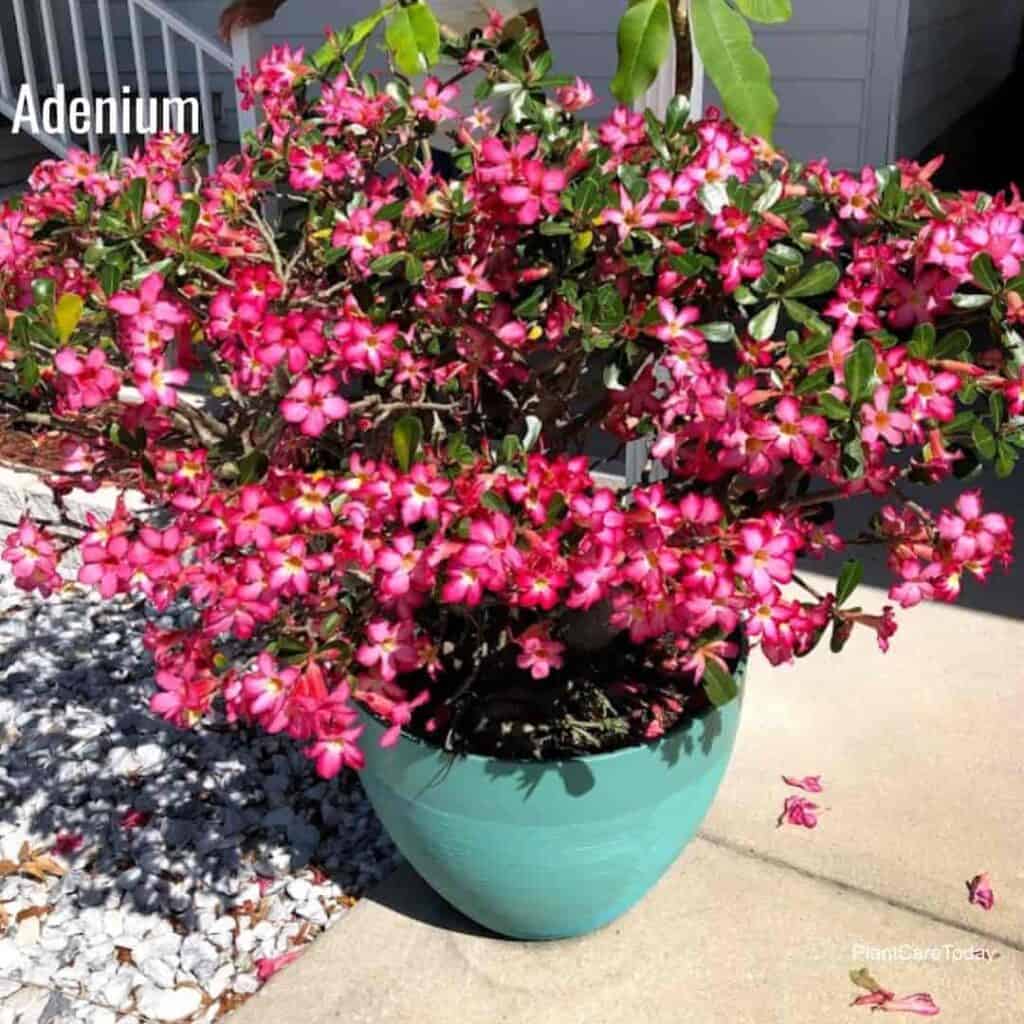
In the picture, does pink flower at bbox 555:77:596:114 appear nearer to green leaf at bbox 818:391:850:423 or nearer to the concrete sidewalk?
green leaf at bbox 818:391:850:423

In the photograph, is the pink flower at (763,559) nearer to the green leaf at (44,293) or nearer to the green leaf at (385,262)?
the green leaf at (385,262)

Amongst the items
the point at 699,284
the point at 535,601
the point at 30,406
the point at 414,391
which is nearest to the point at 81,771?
the point at 30,406

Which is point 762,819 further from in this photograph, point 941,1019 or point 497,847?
point 497,847

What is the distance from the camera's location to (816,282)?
4.97 ft

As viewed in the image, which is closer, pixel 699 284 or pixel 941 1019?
pixel 699 284

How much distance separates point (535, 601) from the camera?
1.45 m

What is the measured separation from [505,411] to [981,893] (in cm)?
116

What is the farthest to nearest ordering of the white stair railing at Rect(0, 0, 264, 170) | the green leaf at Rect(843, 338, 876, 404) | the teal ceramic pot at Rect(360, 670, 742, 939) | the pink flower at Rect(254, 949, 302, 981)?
the white stair railing at Rect(0, 0, 264, 170) → the pink flower at Rect(254, 949, 302, 981) → the teal ceramic pot at Rect(360, 670, 742, 939) → the green leaf at Rect(843, 338, 876, 404)

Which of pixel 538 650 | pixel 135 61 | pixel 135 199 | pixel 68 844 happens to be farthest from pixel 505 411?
pixel 135 61

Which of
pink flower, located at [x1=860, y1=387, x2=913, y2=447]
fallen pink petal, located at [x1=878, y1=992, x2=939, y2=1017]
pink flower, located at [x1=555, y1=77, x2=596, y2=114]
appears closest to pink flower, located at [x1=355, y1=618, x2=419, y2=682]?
pink flower, located at [x1=860, y1=387, x2=913, y2=447]

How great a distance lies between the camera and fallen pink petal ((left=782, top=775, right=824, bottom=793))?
8.10ft

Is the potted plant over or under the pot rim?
over

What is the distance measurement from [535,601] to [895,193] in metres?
0.70

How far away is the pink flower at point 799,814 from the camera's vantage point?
2373mm
